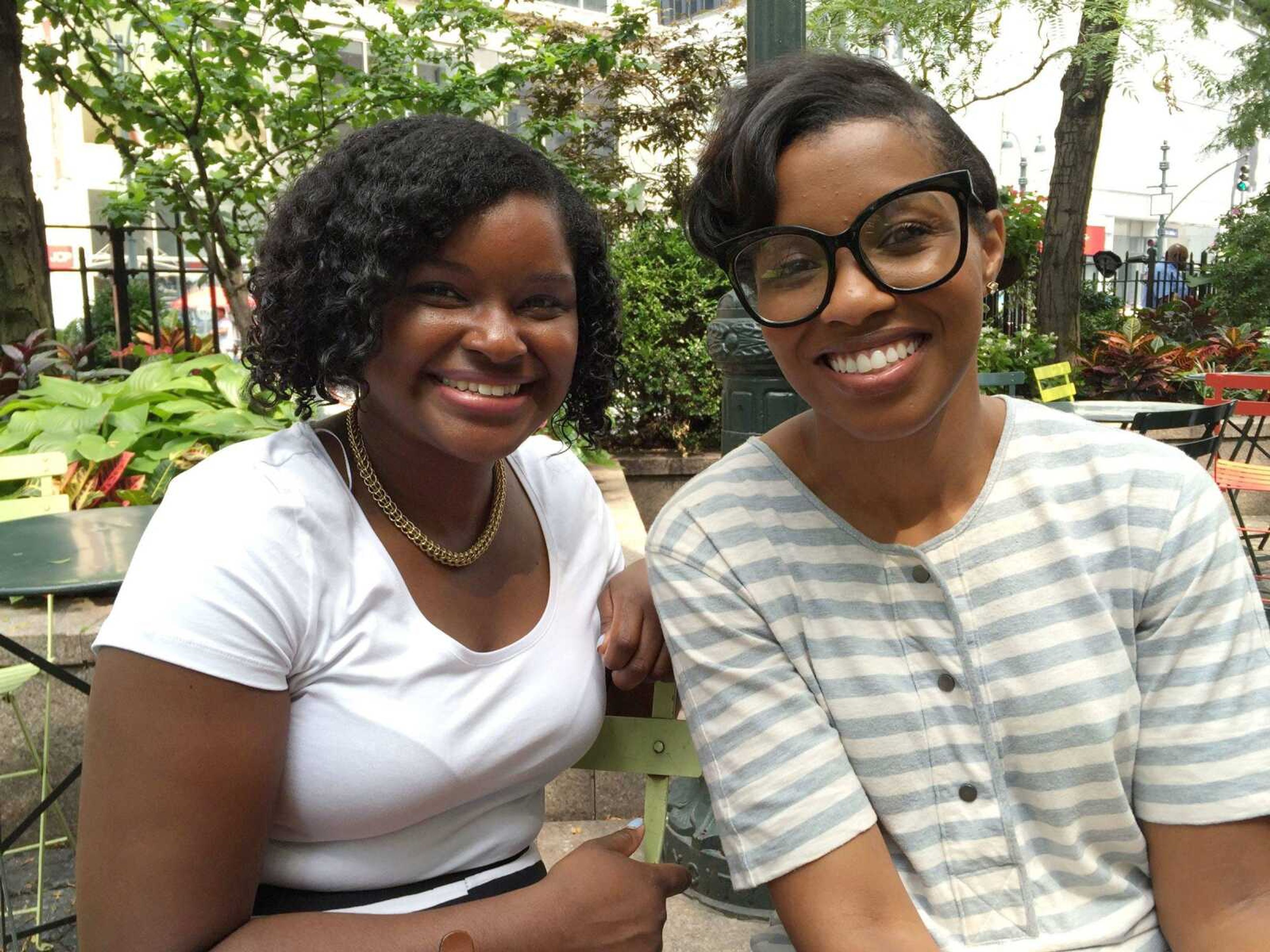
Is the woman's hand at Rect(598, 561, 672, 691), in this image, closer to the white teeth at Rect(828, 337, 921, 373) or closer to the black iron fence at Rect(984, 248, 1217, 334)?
the white teeth at Rect(828, 337, 921, 373)

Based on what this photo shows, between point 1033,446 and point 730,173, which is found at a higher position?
point 730,173

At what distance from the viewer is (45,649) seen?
3.48m

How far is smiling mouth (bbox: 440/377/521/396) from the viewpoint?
1.62 meters

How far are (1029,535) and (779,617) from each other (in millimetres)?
361

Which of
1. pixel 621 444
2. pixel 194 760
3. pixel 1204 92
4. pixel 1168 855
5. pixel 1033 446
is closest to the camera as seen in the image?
pixel 194 760

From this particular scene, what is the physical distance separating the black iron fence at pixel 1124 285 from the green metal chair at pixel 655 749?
1029 centimetres

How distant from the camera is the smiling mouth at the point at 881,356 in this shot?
58.9 inches

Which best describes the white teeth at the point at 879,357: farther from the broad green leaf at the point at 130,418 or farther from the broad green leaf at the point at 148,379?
the broad green leaf at the point at 148,379

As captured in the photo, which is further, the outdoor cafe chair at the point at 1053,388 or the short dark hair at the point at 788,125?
the outdoor cafe chair at the point at 1053,388

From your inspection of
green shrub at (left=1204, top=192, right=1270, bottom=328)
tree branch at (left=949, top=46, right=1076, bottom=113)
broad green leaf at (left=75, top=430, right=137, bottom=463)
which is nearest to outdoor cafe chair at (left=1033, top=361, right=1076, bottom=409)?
tree branch at (left=949, top=46, right=1076, bottom=113)

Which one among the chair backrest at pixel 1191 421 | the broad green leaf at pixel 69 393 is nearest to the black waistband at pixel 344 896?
the broad green leaf at pixel 69 393

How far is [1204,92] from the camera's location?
28.0ft

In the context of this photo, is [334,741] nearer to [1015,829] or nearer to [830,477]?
[830,477]

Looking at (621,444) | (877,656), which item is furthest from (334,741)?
(621,444)
